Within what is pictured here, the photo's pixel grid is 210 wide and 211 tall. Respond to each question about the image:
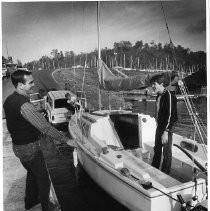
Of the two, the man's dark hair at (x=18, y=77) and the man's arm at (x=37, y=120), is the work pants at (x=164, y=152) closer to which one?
the man's arm at (x=37, y=120)

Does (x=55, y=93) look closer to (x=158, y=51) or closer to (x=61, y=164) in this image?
(x=61, y=164)

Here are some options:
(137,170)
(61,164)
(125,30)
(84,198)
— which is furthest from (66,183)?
(125,30)

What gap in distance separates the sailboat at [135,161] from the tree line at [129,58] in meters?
0.71

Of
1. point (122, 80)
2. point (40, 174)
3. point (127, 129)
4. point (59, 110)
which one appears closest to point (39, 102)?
point (59, 110)

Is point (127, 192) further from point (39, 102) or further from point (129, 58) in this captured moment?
point (39, 102)

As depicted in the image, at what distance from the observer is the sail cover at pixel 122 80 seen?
3590mm

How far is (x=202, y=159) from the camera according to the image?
3.27 meters

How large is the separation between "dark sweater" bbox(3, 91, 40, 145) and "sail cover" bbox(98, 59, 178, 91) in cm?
183

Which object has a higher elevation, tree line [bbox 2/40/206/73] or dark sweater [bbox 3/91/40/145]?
tree line [bbox 2/40/206/73]

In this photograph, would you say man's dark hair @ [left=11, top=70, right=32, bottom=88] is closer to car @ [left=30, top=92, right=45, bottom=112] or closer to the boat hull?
the boat hull

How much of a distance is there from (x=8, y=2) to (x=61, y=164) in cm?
341

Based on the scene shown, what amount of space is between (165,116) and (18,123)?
1.84 m

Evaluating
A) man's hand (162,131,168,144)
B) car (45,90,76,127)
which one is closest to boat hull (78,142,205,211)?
man's hand (162,131,168,144)

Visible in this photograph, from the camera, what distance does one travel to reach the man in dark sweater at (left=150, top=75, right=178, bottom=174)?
3213mm
